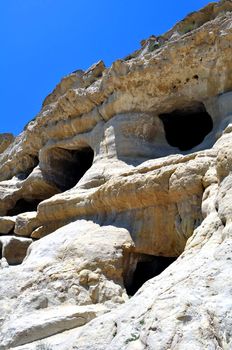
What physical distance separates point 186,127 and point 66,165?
474 centimetres

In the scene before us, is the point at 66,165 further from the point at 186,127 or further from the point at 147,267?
the point at 147,267

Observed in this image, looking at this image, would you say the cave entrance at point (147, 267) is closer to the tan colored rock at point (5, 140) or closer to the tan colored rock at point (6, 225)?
the tan colored rock at point (6, 225)

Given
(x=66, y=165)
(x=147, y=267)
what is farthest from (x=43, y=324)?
(x=66, y=165)

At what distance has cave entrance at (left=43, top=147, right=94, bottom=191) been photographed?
15797 mm

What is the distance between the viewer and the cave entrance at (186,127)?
13.4 metres

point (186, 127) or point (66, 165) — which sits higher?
point (66, 165)

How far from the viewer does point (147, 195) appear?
8133 mm

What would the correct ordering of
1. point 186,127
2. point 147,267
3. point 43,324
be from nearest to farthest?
1. point 43,324
2. point 147,267
3. point 186,127

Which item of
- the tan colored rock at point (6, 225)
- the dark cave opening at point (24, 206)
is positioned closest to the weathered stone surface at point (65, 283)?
the tan colored rock at point (6, 225)

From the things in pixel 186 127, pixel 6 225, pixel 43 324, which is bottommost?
pixel 43 324

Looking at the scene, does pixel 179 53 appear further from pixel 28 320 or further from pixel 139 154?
pixel 28 320

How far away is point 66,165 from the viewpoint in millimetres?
16344

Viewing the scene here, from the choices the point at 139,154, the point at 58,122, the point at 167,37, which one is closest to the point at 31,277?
the point at 139,154

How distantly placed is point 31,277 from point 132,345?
4174 mm
